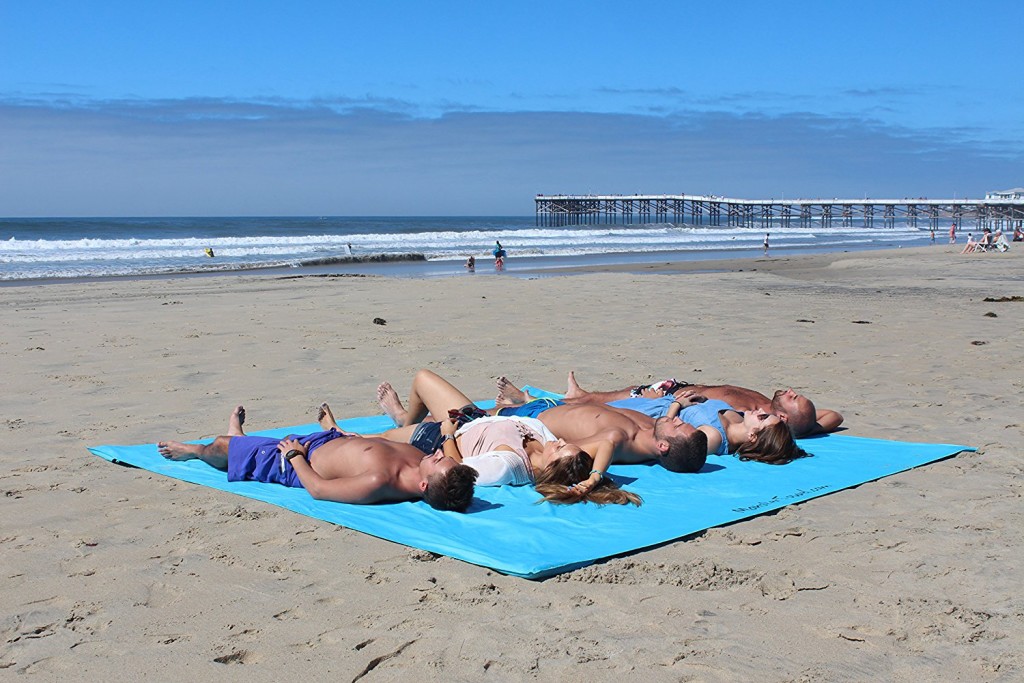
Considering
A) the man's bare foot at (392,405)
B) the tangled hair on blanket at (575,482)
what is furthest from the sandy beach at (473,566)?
the man's bare foot at (392,405)

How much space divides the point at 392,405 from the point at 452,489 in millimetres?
1622

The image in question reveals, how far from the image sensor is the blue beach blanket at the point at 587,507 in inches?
149

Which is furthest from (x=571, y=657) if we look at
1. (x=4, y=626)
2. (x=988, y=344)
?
(x=988, y=344)

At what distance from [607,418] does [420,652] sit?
246 centimetres

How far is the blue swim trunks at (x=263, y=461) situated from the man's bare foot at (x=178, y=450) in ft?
0.86

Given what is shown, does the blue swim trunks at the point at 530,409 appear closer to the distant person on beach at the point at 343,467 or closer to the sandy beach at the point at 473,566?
the distant person on beach at the point at 343,467

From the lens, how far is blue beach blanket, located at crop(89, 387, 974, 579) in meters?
3.79

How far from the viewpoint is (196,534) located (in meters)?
3.97

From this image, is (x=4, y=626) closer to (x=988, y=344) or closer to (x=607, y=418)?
(x=607, y=418)

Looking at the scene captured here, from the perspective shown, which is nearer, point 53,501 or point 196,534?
point 196,534

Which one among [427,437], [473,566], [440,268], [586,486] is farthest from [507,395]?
[440,268]

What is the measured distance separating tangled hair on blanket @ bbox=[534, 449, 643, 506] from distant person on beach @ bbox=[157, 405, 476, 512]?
0.43 meters

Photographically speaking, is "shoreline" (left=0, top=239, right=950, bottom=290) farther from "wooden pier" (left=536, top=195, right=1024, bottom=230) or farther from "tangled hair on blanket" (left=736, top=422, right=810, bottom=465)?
"wooden pier" (left=536, top=195, right=1024, bottom=230)

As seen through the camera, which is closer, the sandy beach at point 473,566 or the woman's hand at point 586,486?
the sandy beach at point 473,566
